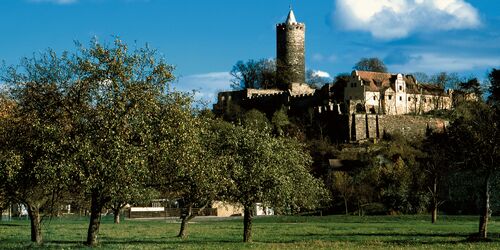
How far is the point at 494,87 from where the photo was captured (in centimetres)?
4241

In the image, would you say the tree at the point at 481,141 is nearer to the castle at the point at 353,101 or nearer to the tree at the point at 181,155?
the tree at the point at 181,155

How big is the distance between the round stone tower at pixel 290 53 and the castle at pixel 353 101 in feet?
0.77

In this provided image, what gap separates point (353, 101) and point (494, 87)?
10394 centimetres

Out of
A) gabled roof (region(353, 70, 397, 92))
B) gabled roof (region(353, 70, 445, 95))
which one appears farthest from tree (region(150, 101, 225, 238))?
gabled roof (region(353, 70, 445, 95))

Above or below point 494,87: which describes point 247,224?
below

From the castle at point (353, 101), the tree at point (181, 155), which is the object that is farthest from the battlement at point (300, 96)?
the tree at point (181, 155)

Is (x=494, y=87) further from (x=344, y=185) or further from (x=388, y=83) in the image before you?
(x=388, y=83)

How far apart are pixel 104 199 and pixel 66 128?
410 centimetres

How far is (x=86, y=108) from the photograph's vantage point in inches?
1341

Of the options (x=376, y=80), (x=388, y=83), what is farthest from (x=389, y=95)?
(x=376, y=80)

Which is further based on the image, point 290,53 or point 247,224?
point 290,53

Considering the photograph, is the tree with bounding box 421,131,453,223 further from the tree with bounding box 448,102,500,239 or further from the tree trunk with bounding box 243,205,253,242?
the tree trunk with bounding box 243,205,253,242

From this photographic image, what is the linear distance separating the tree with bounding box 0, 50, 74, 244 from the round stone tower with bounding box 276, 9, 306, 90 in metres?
142

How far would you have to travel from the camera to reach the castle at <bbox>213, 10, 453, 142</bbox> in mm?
142625
